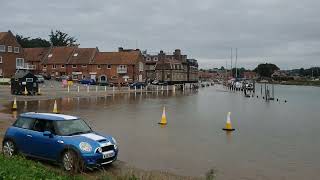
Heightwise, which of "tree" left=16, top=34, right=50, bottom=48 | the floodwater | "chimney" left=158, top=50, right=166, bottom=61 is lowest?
the floodwater

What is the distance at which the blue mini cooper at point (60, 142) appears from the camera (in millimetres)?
12189

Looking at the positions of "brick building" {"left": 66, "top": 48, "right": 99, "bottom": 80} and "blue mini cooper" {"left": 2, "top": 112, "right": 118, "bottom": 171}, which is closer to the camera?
"blue mini cooper" {"left": 2, "top": 112, "right": 118, "bottom": 171}

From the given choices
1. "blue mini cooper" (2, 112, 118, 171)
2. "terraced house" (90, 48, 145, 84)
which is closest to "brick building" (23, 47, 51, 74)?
"terraced house" (90, 48, 145, 84)

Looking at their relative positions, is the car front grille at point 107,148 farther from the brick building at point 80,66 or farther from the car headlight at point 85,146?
the brick building at point 80,66

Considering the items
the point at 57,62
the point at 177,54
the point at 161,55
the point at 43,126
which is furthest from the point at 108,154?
the point at 177,54

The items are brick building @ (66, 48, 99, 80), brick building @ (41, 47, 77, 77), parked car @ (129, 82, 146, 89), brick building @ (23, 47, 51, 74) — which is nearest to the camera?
parked car @ (129, 82, 146, 89)

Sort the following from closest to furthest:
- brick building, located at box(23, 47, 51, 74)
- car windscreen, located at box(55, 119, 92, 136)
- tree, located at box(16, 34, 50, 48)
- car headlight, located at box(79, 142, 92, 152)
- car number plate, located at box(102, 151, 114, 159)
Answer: car headlight, located at box(79, 142, 92, 152) → car number plate, located at box(102, 151, 114, 159) → car windscreen, located at box(55, 119, 92, 136) → brick building, located at box(23, 47, 51, 74) → tree, located at box(16, 34, 50, 48)

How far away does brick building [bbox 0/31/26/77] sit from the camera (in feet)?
257

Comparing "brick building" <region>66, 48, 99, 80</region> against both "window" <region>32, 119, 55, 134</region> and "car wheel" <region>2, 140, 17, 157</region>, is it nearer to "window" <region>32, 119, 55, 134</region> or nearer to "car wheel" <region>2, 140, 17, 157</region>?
"car wheel" <region>2, 140, 17, 157</region>

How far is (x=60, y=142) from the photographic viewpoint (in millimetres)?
12516

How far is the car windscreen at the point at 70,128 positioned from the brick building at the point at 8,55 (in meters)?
70.0

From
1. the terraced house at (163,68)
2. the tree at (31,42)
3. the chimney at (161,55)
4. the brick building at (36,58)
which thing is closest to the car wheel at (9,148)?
the brick building at (36,58)

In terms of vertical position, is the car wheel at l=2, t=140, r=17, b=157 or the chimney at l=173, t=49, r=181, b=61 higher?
the chimney at l=173, t=49, r=181, b=61

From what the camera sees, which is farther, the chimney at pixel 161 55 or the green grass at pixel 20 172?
the chimney at pixel 161 55
